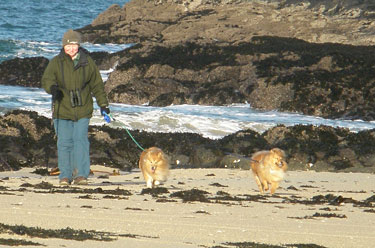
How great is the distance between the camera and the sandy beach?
541cm

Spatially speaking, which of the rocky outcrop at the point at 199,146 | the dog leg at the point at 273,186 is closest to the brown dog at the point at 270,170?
the dog leg at the point at 273,186

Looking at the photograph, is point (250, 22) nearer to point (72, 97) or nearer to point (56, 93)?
point (72, 97)

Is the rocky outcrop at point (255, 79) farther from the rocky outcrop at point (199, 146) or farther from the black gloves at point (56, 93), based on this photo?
the black gloves at point (56, 93)

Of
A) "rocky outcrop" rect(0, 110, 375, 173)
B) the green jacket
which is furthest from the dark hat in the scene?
"rocky outcrop" rect(0, 110, 375, 173)

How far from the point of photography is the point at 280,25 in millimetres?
36281

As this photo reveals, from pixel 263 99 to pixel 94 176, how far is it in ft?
46.7

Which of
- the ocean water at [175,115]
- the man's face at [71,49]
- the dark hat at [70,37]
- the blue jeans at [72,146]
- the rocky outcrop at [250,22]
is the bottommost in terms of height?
the ocean water at [175,115]

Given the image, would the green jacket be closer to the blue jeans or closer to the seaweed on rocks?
the blue jeans

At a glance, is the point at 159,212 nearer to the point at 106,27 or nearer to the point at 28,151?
the point at 28,151

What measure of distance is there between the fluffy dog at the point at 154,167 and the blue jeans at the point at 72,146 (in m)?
0.77

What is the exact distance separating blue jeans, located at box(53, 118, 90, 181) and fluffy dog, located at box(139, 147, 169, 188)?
30.3 inches

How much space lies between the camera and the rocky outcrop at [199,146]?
45.7ft

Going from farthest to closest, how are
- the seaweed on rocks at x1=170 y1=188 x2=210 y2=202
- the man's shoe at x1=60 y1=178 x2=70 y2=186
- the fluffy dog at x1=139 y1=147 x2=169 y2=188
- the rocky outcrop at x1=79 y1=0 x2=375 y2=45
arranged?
the rocky outcrop at x1=79 y1=0 x2=375 y2=45 < the fluffy dog at x1=139 y1=147 x2=169 y2=188 < the man's shoe at x1=60 y1=178 x2=70 y2=186 < the seaweed on rocks at x1=170 y1=188 x2=210 y2=202

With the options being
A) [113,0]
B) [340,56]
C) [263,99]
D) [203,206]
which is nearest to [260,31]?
[340,56]
